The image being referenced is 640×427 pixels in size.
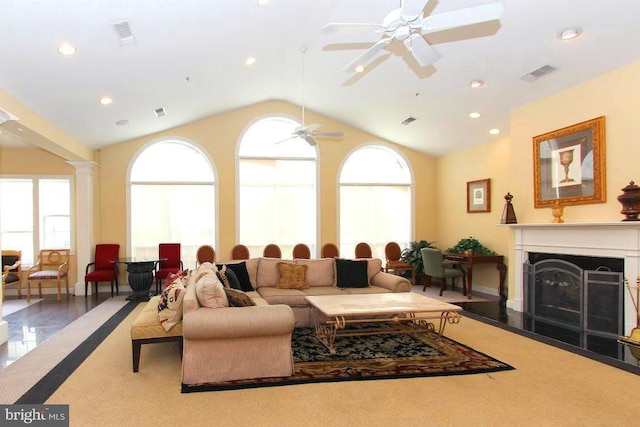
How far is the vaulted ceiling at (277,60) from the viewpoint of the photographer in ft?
13.6

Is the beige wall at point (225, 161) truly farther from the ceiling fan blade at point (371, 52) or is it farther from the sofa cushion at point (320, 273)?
the ceiling fan blade at point (371, 52)

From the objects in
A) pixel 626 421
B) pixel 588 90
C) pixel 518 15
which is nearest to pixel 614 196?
pixel 588 90

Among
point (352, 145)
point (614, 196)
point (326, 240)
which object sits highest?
point (352, 145)

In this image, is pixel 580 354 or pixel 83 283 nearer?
pixel 580 354

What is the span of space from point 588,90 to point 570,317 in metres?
2.90

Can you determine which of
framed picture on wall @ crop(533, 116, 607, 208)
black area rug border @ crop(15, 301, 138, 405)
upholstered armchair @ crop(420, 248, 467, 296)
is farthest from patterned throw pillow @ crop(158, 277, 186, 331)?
upholstered armchair @ crop(420, 248, 467, 296)

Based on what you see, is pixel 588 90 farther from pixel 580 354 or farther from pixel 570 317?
pixel 580 354

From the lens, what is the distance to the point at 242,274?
230 inches

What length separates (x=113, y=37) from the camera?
4.30 m

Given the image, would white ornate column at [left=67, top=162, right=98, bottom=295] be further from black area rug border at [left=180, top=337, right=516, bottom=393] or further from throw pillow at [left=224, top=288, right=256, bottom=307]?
black area rug border at [left=180, top=337, right=516, bottom=393]

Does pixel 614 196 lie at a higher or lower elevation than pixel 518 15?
lower

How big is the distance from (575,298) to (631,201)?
1.46 metres

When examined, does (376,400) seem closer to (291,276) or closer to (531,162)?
(291,276)

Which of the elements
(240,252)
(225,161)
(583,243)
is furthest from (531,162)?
(225,161)
